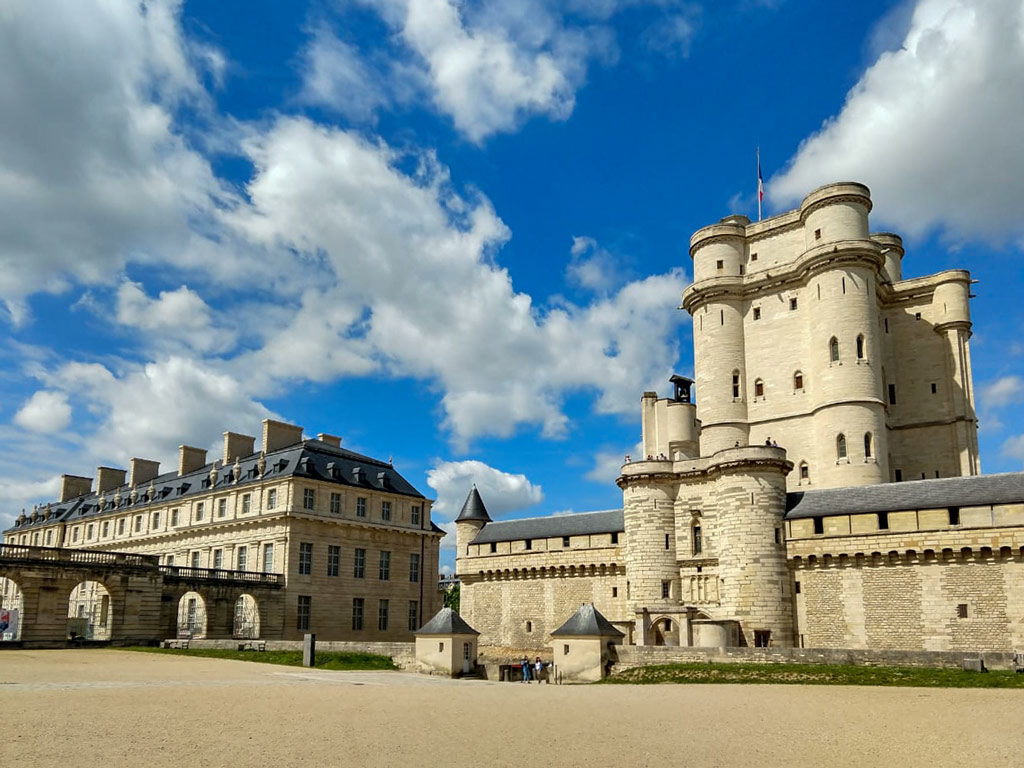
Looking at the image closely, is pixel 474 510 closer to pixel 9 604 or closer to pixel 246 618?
pixel 246 618

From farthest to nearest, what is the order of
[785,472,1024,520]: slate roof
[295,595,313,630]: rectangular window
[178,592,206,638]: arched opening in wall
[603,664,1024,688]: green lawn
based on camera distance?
[178,592,206,638]: arched opening in wall < [295,595,313,630]: rectangular window < [785,472,1024,520]: slate roof < [603,664,1024,688]: green lawn

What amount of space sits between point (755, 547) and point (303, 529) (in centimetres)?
2579

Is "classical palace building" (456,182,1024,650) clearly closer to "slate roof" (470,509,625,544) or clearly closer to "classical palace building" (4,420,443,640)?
"slate roof" (470,509,625,544)

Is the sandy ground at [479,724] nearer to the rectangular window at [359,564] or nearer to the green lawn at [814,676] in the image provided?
the green lawn at [814,676]

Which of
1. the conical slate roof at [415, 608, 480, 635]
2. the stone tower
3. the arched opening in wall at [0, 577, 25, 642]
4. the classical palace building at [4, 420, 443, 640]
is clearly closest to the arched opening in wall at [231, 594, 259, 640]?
the classical palace building at [4, 420, 443, 640]

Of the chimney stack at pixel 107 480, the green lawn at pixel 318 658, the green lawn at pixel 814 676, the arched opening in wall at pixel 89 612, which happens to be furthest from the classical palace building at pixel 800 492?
the chimney stack at pixel 107 480

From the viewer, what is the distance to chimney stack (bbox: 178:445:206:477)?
5897 centimetres

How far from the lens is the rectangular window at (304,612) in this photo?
4667 cm

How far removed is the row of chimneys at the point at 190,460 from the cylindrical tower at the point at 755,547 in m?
29.8

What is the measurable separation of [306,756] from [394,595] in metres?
42.1

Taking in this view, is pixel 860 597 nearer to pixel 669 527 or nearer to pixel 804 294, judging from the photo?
pixel 669 527

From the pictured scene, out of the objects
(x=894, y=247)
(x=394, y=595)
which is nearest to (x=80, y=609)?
(x=394, y=595)

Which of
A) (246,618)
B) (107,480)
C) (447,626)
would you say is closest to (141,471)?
(107,480)

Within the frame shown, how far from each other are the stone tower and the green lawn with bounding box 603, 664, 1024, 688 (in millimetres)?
18974
